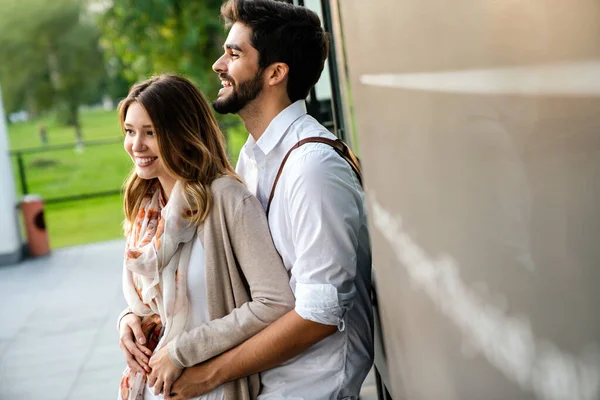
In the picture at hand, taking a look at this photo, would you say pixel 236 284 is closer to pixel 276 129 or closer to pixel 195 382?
pixel 195 382

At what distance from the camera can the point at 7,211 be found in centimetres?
874

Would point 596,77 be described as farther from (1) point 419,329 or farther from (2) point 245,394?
(2) point 245,394

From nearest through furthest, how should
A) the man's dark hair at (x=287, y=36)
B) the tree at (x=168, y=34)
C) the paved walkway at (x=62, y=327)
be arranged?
the man's dark hair at (x=287, y=36), the paved walkway at (x=62, y=327), the tree at (x=168, y=34)

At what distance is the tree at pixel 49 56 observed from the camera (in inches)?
706

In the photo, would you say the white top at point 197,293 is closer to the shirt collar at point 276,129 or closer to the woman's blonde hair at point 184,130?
the woman's blonde hair at point 184,130

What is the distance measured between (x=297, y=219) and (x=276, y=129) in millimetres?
324

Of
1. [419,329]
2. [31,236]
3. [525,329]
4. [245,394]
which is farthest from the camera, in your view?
[31,236]

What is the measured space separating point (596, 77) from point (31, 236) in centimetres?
900

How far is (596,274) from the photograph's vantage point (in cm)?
64

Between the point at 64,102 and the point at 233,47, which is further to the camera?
the point at 64,102

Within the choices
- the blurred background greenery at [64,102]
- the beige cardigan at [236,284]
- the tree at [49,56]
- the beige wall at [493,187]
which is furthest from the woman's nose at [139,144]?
the tree at [49,56]

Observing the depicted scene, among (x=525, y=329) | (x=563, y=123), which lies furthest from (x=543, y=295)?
(x=563, y=123)

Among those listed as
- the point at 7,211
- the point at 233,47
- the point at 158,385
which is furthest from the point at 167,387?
the point at 7,211

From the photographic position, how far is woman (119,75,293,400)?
70.4 inches
